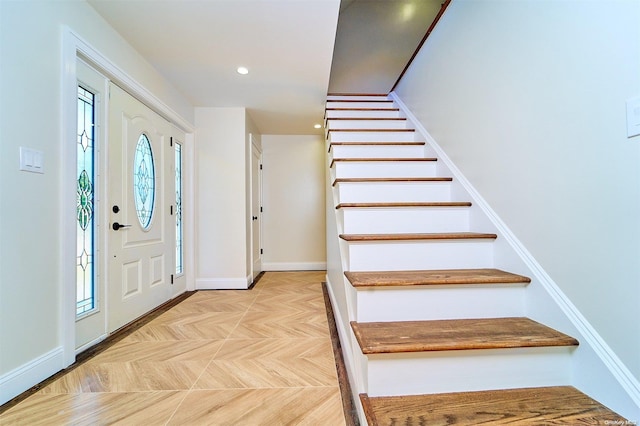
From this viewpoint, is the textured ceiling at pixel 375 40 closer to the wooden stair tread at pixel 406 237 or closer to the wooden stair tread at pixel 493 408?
the wooden stair tread at pixel 406 237

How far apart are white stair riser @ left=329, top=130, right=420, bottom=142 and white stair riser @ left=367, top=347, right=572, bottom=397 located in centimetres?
212

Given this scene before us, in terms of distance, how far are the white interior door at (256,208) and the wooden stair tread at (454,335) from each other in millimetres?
2867

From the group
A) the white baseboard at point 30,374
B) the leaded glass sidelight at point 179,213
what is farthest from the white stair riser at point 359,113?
the white baseboard at point 30,374

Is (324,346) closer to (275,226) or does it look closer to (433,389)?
(433,389)

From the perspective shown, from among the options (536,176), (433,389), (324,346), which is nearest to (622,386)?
(433,389)

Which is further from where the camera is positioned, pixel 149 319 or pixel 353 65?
pixel 353 65

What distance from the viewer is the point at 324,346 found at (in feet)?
5.90

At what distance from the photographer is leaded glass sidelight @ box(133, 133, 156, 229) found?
2.33 m

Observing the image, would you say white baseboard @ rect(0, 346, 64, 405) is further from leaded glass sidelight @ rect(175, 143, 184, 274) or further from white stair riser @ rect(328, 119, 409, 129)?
white stair riser @ rect(328, 119, 409, 129)

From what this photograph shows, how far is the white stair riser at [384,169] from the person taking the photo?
227cm

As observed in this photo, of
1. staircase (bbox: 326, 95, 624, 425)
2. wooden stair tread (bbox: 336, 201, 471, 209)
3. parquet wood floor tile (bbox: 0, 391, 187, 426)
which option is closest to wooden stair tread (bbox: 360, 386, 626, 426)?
staircase (bbox: 326, 95, 624, 425)

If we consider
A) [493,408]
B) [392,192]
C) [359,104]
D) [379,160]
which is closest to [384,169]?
[379,160]

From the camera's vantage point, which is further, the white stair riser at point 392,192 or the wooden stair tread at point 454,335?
the white stair riser at point 392,192

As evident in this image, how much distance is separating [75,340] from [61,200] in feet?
2.82
